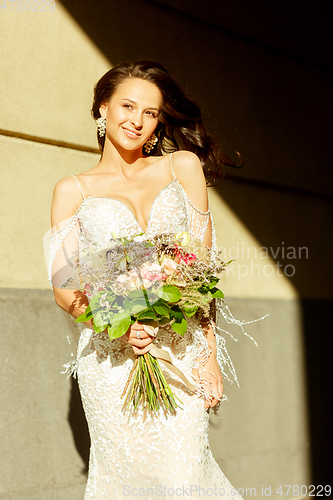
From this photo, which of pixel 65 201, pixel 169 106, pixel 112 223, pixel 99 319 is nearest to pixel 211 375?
pixel 99 319

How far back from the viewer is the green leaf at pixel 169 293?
1.93m

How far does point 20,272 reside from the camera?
3.44 meters

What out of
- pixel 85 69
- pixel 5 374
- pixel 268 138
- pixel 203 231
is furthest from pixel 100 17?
pixel 5 374

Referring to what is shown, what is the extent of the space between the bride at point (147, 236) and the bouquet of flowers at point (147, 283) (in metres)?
A: 0.14

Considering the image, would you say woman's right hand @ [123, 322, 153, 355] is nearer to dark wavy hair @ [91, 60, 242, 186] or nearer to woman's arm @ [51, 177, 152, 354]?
woman's arm @ [51, 177, 152, 354]

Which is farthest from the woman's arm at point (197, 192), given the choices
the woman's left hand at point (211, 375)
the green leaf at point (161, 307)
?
the green leaf at point (161, 307)

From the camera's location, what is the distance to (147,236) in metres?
2.46

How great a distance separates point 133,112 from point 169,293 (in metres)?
1.19

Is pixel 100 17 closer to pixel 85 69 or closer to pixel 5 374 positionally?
pixel 85 69

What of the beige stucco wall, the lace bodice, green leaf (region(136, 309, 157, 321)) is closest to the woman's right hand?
green leaf (region(136, 309, 157, 321))

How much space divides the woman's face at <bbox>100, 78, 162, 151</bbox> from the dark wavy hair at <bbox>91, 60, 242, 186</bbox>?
5 centimetres

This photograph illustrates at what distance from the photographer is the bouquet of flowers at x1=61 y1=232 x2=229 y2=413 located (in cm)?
193

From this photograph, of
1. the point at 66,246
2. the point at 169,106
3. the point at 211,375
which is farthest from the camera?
the point at 169,106

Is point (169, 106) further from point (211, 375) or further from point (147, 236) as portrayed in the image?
point (211, 375)
